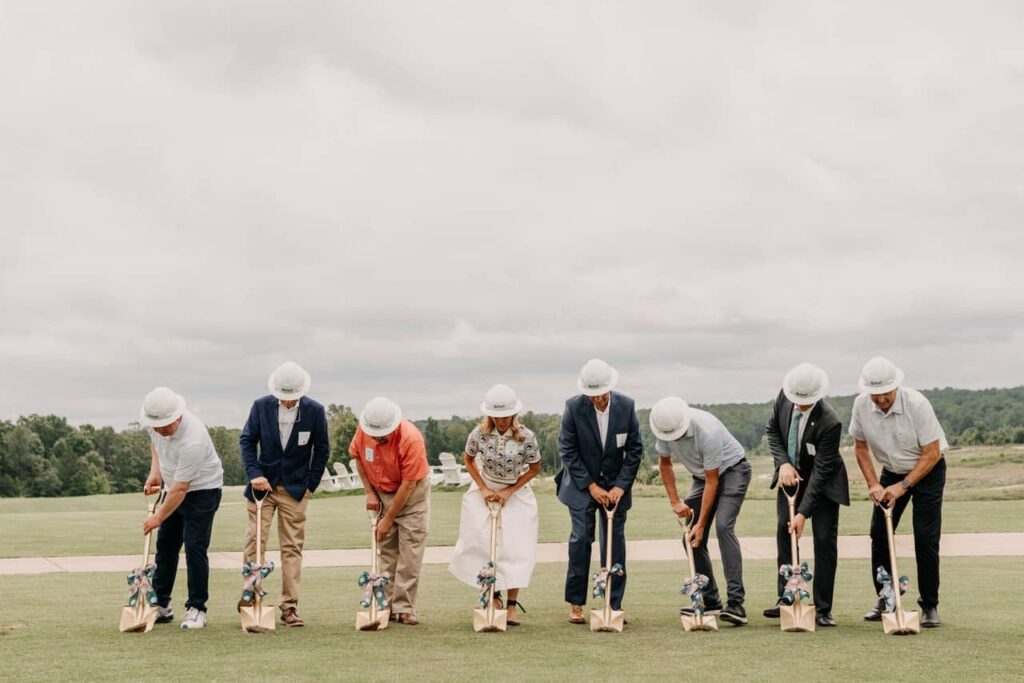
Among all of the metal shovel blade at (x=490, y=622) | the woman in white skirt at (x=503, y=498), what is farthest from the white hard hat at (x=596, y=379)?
the metal shovel blade at (x=490, y=622)

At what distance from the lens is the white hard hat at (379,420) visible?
9.30m

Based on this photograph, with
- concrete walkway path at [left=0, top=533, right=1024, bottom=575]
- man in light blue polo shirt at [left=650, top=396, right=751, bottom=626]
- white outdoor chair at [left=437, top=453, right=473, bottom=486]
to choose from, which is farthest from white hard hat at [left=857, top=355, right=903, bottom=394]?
white outdoor chair at [left=437, top=453, right=473, bottom=486]

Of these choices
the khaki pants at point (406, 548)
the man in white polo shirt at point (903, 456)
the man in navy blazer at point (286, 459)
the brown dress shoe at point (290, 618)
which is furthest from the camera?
the khaki pants at point (406, 548)

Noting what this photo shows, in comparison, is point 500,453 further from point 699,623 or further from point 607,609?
point 699,623

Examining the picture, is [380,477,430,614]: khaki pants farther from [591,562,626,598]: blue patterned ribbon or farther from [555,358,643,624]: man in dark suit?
[591,562,626,598]: blue patterned ribbon

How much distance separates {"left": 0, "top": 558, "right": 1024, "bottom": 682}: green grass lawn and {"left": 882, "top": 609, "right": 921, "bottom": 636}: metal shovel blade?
10cm

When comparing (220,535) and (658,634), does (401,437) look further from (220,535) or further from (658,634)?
(220,535)

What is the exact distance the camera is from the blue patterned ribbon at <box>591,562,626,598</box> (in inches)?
354

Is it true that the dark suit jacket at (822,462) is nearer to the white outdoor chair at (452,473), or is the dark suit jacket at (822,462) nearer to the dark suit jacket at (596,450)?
the dark suit jacket at (596,450)

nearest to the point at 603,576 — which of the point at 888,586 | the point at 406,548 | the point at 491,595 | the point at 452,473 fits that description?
the point at 491,595

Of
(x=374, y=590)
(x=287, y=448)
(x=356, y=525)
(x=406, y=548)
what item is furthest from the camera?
(x=356, y=525)

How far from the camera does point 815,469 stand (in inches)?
356

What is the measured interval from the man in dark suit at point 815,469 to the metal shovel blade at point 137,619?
5074 mm

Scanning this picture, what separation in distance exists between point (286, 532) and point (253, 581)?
2.06 ft
